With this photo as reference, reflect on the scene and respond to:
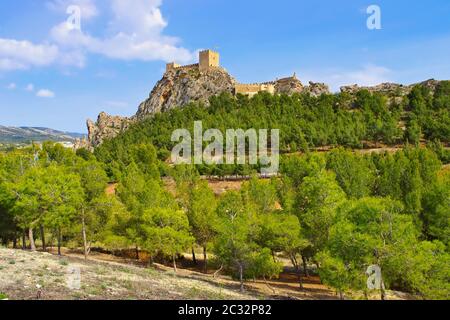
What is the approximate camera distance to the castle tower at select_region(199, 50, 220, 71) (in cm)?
17388

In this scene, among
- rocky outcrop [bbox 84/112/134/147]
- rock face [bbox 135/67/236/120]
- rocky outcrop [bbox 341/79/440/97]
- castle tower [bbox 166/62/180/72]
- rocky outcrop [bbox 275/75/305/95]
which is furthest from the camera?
castle tower [bbox 166/62/180/72]

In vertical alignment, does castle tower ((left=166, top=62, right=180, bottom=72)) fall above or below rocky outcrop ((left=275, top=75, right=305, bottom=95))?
above

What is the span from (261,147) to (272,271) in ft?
258

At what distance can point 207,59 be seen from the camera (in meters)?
174

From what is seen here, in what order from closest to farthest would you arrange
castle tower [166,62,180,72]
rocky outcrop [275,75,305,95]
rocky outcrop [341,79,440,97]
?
1. rocky outcrop [341,79,440,97]
2. rocky outcrop [275,75,305,95]
3. castle tower [166,62,180,72]

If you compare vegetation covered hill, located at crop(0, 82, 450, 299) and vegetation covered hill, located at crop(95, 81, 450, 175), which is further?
vegetation covered hill, located at crop(95, 81, 450, 175)

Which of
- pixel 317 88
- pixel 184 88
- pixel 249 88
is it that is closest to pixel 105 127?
pixel 184 88

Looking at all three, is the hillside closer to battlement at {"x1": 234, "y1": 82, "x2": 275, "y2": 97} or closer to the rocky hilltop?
the rocky hilltop

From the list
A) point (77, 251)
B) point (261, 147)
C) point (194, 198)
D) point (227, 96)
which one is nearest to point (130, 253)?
point (77, 251)

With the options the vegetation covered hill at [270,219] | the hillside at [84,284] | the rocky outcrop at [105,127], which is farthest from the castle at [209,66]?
the hillside at [84,284]

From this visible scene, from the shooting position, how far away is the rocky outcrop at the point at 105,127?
15701cm

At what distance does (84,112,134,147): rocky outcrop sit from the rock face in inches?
303

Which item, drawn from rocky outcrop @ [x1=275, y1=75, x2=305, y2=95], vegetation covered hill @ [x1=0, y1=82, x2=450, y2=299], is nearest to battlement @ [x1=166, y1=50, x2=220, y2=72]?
rocky outcrop @ [x1=275, y1=75, x2=305, y2=95]

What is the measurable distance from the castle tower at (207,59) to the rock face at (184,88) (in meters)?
2.44
